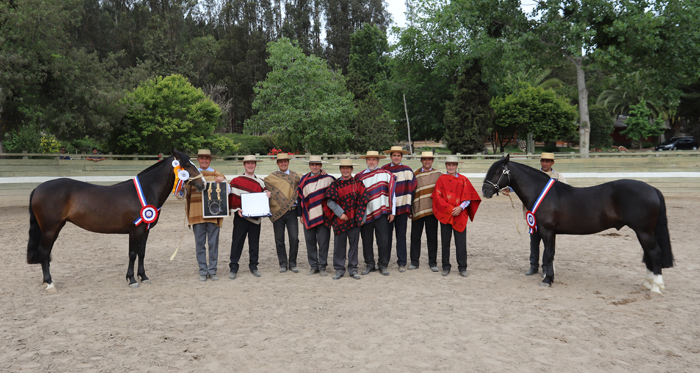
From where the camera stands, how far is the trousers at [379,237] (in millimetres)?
6688

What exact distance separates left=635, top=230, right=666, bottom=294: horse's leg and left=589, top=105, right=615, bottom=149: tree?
3484 centimetres

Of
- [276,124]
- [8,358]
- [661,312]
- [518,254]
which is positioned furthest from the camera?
[276,124]

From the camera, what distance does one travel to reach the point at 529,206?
20.9ft

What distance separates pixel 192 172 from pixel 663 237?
616 centimetres

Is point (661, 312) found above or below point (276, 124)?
below

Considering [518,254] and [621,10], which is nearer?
[518,254]

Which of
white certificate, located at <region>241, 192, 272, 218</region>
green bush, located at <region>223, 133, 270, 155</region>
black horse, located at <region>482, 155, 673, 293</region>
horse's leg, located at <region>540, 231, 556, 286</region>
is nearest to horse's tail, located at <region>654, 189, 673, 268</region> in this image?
black horse, located at <region>482, 155, 673, 293</region>

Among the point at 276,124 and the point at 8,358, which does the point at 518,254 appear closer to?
the point at 8,358

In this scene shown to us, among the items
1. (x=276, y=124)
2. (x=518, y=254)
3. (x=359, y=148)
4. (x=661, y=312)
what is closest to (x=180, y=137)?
(x=276, y=124)

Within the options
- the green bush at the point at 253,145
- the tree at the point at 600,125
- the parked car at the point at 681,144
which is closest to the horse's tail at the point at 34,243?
the green bush at the point at 253,145

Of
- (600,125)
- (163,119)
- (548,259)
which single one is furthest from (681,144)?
(548,259)

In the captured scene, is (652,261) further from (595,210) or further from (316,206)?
(316,206)

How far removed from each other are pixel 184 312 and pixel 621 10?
20.7 meters

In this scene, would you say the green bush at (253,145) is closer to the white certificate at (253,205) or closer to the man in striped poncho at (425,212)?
the white certificate at (253,205)
